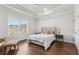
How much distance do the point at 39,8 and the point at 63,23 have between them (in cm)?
66

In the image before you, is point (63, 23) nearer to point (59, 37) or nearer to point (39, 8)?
point (59, 37)

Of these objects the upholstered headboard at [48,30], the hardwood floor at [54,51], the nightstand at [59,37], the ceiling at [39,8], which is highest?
the ceiling at [39,8]

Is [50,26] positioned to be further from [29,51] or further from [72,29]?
[29,51]

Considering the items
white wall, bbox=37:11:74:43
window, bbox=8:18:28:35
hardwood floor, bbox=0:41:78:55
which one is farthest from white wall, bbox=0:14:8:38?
white wall, bbox=37:11:74:43

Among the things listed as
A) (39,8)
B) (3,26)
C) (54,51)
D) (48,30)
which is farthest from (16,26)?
(54,51)

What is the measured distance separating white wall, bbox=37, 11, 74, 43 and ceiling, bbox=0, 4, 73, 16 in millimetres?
115

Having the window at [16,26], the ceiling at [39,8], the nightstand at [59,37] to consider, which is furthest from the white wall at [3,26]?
the nightstand at [59,37]

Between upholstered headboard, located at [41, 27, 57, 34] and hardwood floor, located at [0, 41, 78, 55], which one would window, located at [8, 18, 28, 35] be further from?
upholstered headboard, located at [41, 27, 57, 34]

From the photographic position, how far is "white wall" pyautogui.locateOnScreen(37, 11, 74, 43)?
4.86 feet

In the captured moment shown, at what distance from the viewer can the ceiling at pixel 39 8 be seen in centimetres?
138

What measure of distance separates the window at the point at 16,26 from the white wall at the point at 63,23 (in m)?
0.37

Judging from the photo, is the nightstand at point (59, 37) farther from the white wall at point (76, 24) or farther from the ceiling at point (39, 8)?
the ceiling at point (39, 8)
